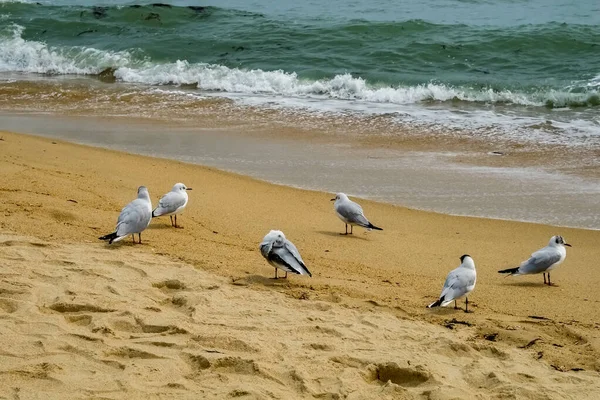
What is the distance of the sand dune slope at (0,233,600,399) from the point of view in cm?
398

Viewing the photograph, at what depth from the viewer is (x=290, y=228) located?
24.3ft

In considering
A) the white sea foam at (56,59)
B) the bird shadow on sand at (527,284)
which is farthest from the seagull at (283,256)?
the white sea foam at (56,59)

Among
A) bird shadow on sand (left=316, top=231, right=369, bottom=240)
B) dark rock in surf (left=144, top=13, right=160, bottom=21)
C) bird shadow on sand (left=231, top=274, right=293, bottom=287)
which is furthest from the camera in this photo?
dark rock in surf (left=144, top=13, right=160, bottom=21)

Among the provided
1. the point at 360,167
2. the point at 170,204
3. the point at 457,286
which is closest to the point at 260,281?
the point at 457,286

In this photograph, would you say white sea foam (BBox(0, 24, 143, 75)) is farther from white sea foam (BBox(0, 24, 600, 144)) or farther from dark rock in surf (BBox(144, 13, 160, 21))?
dark rock in surf (BBox(144, 13, 160, 21))

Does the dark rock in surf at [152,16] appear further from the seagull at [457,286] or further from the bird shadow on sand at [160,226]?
the seagull at [457,286]

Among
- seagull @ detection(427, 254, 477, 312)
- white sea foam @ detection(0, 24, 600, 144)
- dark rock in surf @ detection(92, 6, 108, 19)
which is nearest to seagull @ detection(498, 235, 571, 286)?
seagull @ detection(427, 254, 477, 312)

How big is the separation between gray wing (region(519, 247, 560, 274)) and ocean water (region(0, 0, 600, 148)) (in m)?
5.40

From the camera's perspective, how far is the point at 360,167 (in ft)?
33.0

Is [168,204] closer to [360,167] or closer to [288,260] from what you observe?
[288,260]

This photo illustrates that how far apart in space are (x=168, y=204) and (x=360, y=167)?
11.7 ft

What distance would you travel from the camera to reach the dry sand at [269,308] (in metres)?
4.09

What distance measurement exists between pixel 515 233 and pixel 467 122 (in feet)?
18.1

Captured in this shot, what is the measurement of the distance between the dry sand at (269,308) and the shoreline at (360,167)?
2.02 feet
